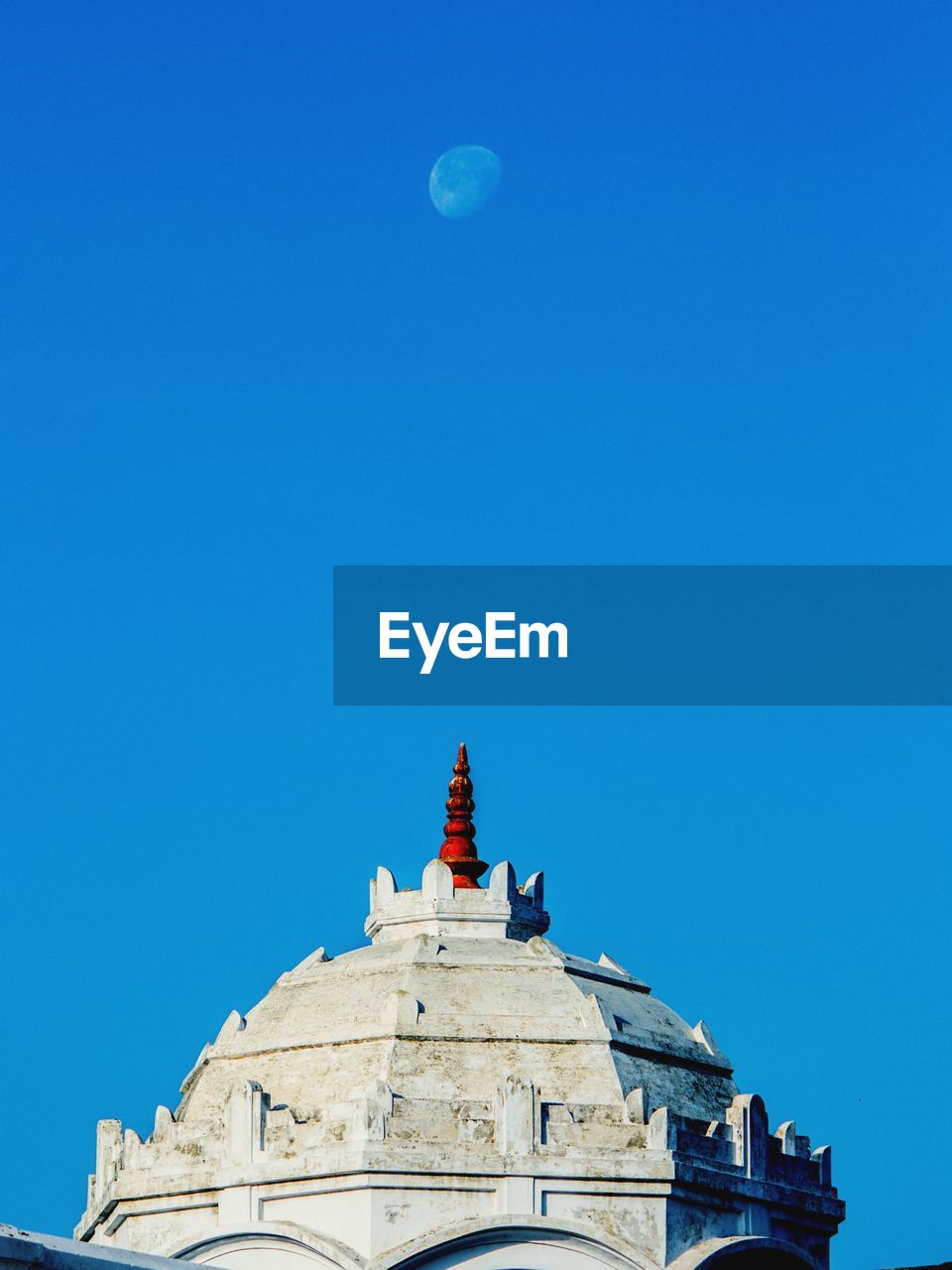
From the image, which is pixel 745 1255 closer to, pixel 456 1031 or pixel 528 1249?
pixel 528 1249

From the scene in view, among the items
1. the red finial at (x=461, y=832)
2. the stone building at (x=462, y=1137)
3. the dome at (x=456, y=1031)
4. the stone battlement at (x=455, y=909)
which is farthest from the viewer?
the red finial at (x=461, y=832)

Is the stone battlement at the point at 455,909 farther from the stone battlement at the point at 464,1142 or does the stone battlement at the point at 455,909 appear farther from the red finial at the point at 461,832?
the stone battlement at the point at 464,1142

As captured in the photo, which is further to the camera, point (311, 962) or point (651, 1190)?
point (311, 962)

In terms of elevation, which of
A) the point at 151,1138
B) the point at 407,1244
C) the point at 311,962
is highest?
the point at 311,962

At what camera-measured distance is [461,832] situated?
52.3 m

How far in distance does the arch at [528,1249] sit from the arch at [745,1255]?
857 mm

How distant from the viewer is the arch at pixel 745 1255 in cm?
4472

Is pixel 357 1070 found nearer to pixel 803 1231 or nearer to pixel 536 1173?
pixel 536 1173

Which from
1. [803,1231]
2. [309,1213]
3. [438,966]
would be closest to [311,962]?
[438,966]

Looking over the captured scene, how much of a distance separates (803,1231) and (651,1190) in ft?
13.8

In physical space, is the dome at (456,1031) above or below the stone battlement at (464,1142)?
above

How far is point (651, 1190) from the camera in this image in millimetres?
44719

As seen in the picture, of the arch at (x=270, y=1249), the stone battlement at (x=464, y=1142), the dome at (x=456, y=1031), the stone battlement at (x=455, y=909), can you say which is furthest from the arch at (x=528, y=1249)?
the stone battlement at (x=455, y=909)

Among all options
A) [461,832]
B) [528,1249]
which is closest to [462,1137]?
[528,1249]
